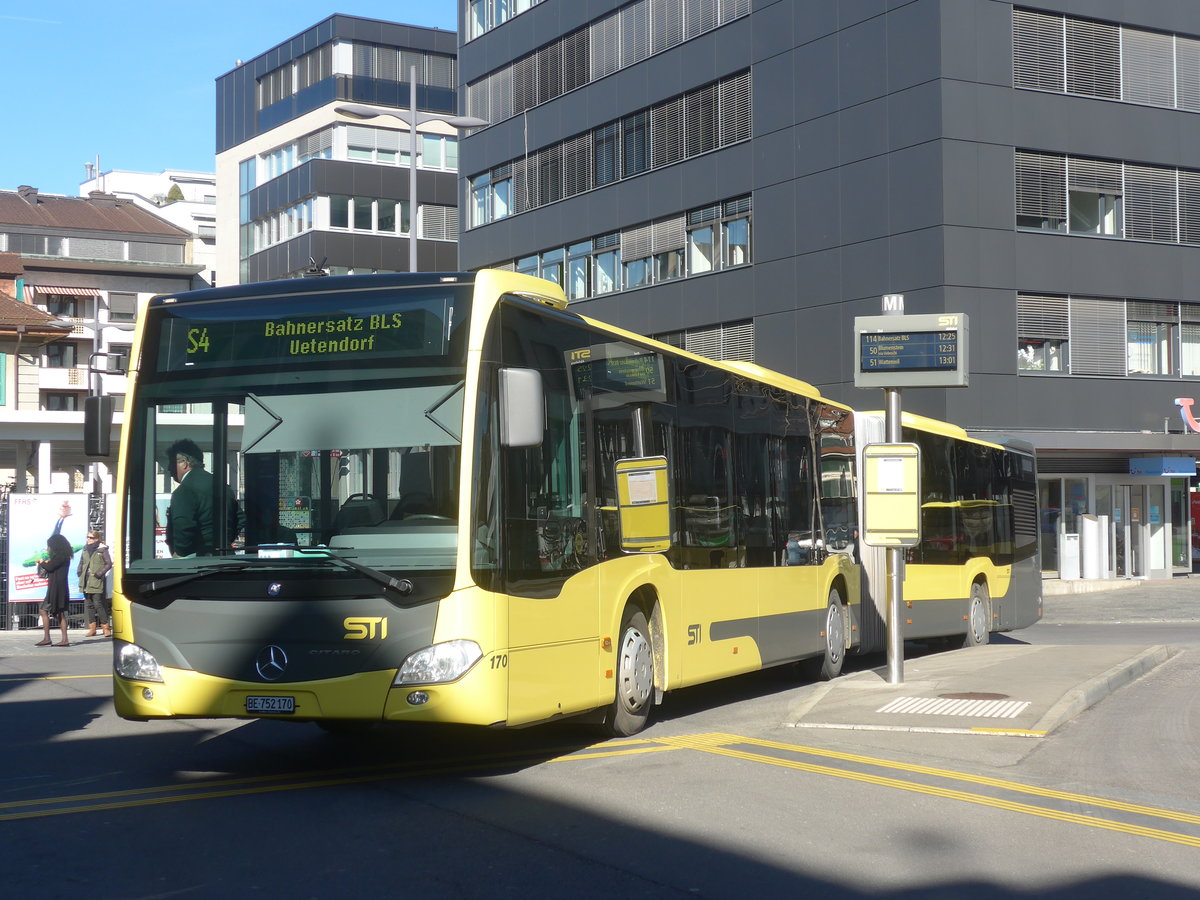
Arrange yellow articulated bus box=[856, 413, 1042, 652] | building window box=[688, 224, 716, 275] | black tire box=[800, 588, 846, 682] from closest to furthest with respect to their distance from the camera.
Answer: black tire box=[800, 588, 846, 682] → yellow articulated bus box=[856, 413, 1042, 652] → building window box=[688, 224, 716, 275]

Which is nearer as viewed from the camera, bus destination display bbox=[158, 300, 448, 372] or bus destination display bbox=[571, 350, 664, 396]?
bus destination display bbox=[158, 300, 448, 372]

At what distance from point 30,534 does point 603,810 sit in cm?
1850

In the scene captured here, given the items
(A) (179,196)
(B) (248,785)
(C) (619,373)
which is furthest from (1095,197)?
(A) (179,196)

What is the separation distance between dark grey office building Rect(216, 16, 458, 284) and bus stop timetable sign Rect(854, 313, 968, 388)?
42.1 metres

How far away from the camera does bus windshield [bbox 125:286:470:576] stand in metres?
8.06

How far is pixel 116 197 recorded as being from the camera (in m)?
90.7

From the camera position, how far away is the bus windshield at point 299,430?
26.5 ft

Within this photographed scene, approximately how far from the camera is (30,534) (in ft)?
76.3

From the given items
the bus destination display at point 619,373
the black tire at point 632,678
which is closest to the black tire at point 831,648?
the black tire at point 632,678

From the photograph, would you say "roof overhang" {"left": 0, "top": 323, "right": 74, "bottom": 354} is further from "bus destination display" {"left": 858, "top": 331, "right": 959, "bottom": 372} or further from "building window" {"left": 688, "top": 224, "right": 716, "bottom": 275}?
"bus destination display" {"left": 858, "top": 331, "right": 959, "bottom": 372}

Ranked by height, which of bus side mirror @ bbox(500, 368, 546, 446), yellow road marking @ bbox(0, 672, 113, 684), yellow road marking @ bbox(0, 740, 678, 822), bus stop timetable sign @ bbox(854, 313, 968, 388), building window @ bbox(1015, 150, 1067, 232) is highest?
building window @ bbox(1015, 150, 1067, 232)

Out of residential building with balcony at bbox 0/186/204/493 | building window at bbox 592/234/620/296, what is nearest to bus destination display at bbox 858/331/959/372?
building window at bbox 592/234/620/296

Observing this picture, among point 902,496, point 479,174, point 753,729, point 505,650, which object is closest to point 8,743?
point 505,650

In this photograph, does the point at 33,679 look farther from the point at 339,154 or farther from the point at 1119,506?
the point at 339,154
